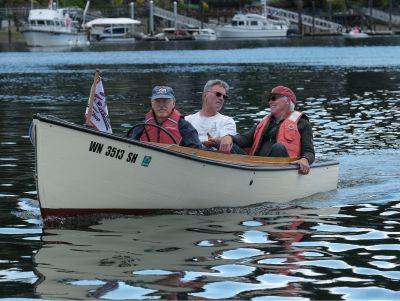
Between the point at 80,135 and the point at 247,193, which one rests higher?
the point at 80,135

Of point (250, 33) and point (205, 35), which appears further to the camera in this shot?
point (250, 33)

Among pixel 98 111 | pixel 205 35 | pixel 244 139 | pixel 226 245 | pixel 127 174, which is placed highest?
pixel 98 111

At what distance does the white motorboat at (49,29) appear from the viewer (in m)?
117

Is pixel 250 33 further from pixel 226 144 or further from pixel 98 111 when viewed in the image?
pixel 98 111

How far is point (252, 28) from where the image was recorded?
144 meters

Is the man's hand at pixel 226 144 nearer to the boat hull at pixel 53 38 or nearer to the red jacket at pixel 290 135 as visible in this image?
the red jacket at pixel 290 135

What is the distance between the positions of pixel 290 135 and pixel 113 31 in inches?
5014

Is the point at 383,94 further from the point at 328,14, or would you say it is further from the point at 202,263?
the point at 328,14

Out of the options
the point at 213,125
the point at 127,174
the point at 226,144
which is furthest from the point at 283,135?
the point at 127,174

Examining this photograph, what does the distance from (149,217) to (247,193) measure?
57.4 inches

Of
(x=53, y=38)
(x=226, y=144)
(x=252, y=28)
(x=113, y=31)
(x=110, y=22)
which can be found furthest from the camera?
(x=252, y=28)

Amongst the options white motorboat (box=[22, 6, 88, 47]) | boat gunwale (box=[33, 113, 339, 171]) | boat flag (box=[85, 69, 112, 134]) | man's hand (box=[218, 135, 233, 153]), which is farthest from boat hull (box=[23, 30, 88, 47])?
boat gunwale (box=[33, 113, 339, 171])

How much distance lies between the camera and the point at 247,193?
1520 cm

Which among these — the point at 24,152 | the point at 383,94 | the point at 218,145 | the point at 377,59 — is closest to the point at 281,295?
the point at 218,145
